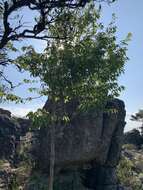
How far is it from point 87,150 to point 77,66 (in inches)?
573

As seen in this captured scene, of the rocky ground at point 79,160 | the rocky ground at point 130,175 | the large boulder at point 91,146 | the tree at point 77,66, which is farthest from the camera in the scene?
the rocky ground at point 130,175

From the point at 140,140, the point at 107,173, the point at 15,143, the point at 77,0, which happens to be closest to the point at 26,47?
the point at 77,0

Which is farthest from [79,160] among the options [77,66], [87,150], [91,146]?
[77,66]

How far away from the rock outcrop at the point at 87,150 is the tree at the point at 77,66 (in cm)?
1173

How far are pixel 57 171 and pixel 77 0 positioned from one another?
74.4ft

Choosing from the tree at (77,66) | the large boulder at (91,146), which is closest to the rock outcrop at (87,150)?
the large boulder at (91,146)

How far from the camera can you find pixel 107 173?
143ft

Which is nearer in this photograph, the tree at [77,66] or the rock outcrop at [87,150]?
the tree at [77,66]

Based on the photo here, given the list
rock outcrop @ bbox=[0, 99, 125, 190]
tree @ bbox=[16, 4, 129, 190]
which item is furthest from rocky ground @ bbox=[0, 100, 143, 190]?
tree @ bbox=[16, 4, 129, 190]

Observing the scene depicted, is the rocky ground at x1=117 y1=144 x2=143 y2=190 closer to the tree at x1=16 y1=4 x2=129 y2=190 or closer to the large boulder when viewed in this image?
the large boulder

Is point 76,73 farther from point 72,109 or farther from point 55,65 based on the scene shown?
point 72,109

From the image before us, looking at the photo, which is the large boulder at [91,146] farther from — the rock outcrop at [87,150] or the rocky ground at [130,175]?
the rocky ground at [130,175]

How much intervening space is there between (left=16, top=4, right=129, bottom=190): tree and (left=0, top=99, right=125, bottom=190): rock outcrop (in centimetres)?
1173

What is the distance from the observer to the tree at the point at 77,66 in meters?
27.9
